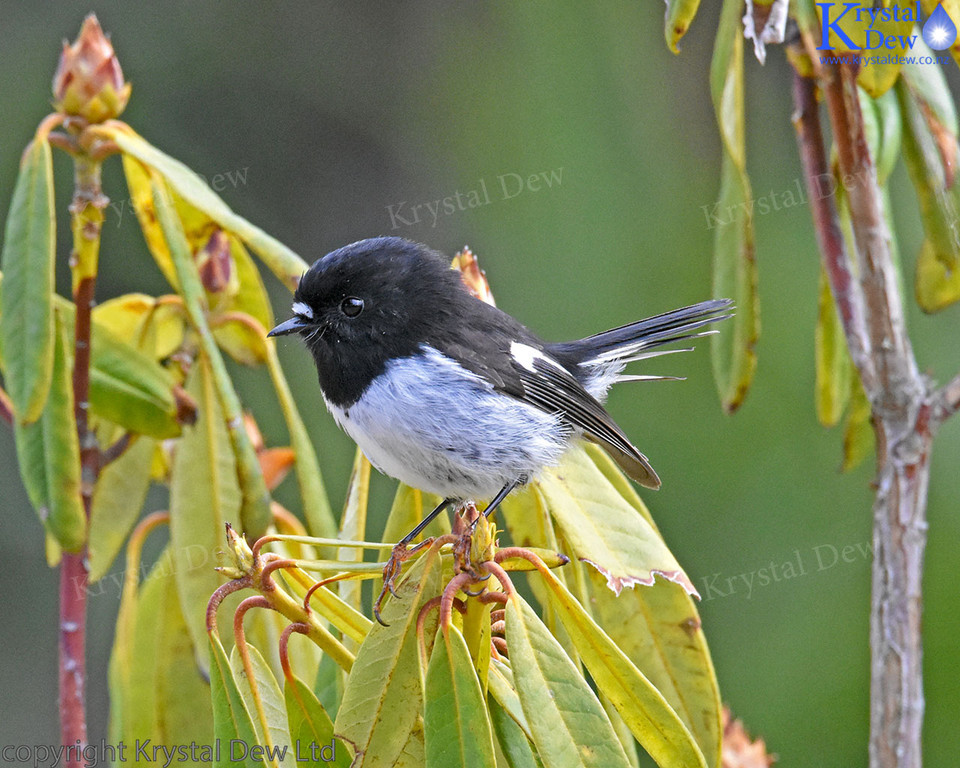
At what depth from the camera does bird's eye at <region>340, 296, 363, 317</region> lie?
186 centimetres

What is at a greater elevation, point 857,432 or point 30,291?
point 30,291

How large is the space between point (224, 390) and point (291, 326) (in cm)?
29

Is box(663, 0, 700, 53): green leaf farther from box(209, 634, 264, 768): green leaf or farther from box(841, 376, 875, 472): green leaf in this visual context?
box(209, 634, 264, 768): green leaf

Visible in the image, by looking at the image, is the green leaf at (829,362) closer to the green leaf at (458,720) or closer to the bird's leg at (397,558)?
the bird's leg at (397,558)

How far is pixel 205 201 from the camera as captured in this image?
1.61 m

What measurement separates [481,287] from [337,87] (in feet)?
11.9

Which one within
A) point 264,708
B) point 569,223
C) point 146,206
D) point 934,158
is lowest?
point 264,708

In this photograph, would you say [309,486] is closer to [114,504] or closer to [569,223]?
[114,504]

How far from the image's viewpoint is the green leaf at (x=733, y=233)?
162 cm

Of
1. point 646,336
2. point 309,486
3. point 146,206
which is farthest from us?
point 646,336

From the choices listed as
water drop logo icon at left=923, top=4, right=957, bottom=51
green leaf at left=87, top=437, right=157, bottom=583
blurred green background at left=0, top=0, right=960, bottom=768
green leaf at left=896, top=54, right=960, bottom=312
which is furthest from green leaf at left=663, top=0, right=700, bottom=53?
blurred green background at left=0, top=0, right=960, bottom=768

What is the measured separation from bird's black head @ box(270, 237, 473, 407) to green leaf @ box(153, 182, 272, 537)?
0.24 meters

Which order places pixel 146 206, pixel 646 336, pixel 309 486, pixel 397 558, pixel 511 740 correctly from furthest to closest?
pixel 646 336, pixel 146 206, pixel 309 486, pixel 397 558, pixel 511 740

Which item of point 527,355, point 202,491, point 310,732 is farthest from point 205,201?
point 310,732
